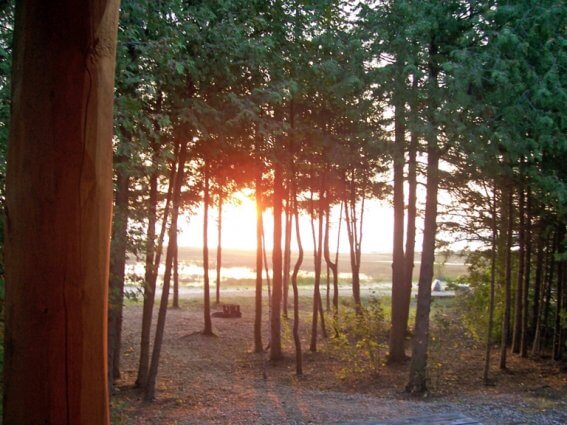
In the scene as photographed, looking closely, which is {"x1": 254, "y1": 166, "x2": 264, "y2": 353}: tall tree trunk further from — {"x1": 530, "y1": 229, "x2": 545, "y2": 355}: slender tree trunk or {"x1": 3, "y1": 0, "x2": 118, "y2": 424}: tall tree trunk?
{"x1": 3, "y1": 0, "x2": 118, "y2": 424}: tall tree trunk

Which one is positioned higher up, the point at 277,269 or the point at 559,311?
the point at 277,269

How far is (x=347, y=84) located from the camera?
9578 millimetres

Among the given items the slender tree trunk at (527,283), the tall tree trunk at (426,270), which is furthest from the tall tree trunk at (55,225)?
Answer: the slender tree trunk at (527,283)

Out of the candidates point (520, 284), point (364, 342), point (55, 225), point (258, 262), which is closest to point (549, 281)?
point (520, 284)

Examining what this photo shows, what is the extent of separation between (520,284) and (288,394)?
6.79m

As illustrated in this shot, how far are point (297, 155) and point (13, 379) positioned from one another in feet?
40.5

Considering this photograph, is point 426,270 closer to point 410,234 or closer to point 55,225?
point 410,234

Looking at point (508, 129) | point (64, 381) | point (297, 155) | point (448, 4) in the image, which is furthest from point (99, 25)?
point (297, 155)

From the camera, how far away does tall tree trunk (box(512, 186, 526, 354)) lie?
12578 millimetres

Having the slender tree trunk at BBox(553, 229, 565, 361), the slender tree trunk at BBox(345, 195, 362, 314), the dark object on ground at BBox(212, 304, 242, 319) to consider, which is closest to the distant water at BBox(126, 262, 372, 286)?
the dark object on ground at BBox(212, 304, 242, 319)

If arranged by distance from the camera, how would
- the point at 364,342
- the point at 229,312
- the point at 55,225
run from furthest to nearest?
1. the point at 229,312
2. the point at 364,342
3. the point at 55,225

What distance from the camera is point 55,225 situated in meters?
1.36

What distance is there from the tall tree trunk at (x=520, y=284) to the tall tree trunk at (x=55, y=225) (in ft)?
39.5

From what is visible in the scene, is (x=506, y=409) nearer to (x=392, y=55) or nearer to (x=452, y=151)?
(x=452, y=151)
